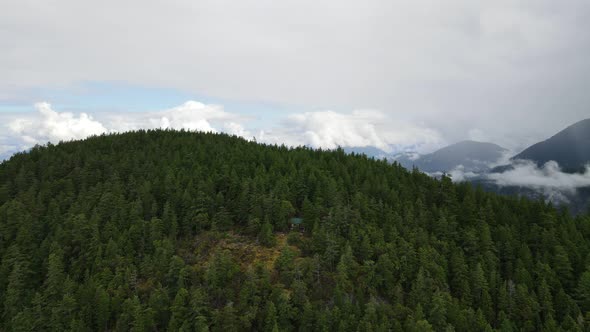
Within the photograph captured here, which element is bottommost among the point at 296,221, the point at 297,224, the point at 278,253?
the point at 278,253

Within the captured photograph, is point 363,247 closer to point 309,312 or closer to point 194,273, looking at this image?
point 309,312

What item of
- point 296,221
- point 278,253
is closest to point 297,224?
point 296,221

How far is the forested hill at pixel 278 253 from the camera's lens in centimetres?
7075

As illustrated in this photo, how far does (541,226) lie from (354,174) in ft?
193

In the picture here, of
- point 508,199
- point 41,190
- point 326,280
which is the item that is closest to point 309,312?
point 326,280

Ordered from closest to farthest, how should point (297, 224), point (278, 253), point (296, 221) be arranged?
point (278, 253) → point (296, 221) → point (297, 224)

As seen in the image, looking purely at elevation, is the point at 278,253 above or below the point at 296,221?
below

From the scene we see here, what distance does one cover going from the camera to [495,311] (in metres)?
80.9

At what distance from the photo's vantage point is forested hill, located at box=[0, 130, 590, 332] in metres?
70.8

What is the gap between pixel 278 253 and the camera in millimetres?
83875

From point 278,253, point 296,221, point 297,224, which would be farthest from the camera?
point 297,224

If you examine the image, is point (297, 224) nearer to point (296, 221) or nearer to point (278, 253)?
point (296, 221)

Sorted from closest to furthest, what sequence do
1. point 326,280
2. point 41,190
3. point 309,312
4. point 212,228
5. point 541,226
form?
point 309,312 → point 326,280 → point 212,228 → point 541,226 → point 41,190

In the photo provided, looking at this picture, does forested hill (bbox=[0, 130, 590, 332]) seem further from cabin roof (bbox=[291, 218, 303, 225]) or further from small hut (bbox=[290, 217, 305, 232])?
cabin roof (bbox=[291, 218, 303, 225])
